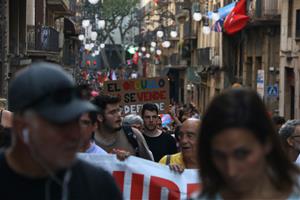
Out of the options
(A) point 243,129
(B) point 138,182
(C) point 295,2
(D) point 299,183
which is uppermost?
(C) point 295,2

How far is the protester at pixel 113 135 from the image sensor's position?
25.8ft

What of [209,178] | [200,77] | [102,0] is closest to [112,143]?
[209,178]

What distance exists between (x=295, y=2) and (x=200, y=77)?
2251 cm

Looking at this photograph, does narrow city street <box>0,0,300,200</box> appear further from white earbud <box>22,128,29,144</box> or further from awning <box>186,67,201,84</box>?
awning <box>186,67,201,84</box>

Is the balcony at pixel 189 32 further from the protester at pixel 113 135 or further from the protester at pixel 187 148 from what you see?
the protester at pixel 187 148

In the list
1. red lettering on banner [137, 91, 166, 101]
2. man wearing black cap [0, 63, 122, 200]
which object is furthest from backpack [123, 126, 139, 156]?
red lettering on banner [137, 91, 166, 101]

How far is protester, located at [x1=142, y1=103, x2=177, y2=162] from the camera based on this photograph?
9.76 m

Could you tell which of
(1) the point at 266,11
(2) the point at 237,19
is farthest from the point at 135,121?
(2) the point at 237,19

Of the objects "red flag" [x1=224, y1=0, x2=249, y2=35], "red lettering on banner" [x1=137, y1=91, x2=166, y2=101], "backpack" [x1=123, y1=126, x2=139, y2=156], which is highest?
"red flag" [x1=224, y1=0, x2=249, y2=35]

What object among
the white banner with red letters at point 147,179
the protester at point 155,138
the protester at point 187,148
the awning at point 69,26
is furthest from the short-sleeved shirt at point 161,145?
the awning at point 69,26

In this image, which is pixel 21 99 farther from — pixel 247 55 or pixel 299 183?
pixel 247 55

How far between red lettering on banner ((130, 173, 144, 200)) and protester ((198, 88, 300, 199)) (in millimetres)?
3062

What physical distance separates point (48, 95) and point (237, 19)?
3482 cm

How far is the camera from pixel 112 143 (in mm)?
7891
